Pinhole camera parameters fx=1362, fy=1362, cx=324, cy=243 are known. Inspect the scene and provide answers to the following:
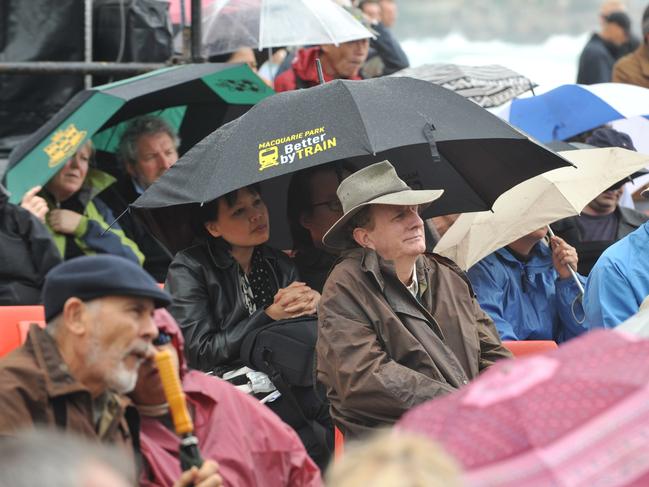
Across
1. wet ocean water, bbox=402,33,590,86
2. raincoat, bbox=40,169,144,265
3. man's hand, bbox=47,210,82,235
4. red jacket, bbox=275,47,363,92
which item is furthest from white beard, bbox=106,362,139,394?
wet ocean water, bbox=402,33,590,86

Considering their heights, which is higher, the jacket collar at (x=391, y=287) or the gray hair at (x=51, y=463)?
the gray hair at (x=51, y=463)

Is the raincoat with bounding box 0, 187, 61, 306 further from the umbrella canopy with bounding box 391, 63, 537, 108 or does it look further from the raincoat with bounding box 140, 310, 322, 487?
the umbrella canopy with bounding box 391, 63, 537, 108

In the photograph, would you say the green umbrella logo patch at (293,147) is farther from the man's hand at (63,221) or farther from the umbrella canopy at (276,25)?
the umbrella canopy at (276,25)

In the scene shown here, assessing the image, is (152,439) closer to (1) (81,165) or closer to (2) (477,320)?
(2) (477,320)

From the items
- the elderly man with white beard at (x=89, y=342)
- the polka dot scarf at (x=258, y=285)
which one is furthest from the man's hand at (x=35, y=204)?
the elderly man with white beard at (x=89, y=342)

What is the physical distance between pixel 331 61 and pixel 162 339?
15.6ft

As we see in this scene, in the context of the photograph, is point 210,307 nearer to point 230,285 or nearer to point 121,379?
point 230,285

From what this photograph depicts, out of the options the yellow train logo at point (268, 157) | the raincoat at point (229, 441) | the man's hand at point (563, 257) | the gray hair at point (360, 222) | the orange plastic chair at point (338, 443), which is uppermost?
the yellow train logo at point (268, 157)

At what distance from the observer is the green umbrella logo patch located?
5.53 meters

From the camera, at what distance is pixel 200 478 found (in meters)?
3.82

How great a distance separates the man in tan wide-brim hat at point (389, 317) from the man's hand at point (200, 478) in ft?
4.03

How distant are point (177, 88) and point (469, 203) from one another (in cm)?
214

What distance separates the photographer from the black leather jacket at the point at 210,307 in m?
5.56

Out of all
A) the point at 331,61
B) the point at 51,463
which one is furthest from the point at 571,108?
the point at 51,463
